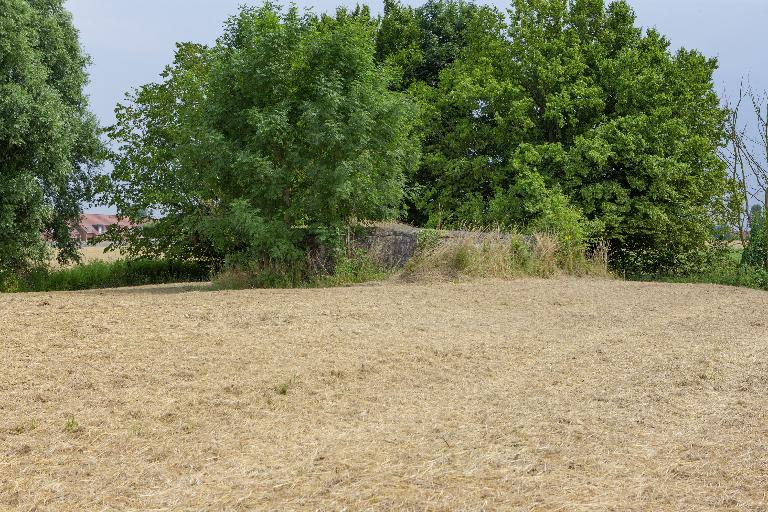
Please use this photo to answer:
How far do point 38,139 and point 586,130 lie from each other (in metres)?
14.3

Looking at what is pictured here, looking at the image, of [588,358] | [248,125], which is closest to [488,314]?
[588,358]

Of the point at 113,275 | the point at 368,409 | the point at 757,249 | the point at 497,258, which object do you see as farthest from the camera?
the point at 113,275

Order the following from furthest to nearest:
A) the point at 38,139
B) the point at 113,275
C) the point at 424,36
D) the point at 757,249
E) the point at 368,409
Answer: the point at 424,36 → the point at 113,275 → the point at 38,139 → the point at 757,249 → the point at 368,409

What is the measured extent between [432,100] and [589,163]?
5856 mm

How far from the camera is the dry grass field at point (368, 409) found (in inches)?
153

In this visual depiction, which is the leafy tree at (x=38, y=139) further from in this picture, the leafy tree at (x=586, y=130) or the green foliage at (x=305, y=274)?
the leafy tree at (x=586, y=130)

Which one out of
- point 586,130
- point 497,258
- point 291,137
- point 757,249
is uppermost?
point 586,130

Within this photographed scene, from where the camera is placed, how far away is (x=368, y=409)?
533cm

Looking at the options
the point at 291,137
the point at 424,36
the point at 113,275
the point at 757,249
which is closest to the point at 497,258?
the point at 291,137

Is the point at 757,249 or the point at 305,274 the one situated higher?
the point at 757,249

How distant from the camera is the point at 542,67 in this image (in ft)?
71.2

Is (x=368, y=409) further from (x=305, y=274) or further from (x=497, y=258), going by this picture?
(x=497, y=258)

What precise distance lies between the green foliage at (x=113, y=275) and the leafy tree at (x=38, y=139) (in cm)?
45

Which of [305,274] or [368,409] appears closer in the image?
[368,409]
